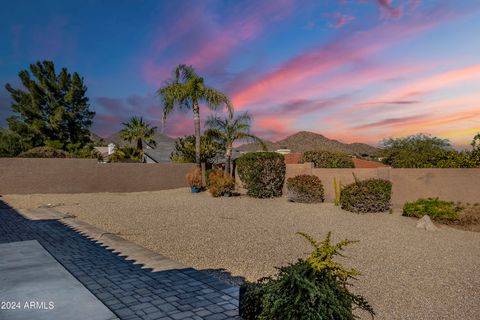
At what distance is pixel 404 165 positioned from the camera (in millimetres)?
19281

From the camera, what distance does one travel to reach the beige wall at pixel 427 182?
13.1 meters

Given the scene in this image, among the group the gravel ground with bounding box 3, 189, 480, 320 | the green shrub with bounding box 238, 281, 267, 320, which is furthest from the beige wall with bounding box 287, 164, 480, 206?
the green shrub with bounding box 238, 281, 267, 320

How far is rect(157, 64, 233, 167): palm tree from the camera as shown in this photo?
899 inches

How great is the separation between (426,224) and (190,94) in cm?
1657

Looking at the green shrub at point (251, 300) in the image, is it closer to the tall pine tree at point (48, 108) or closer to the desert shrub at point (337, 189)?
the desert shrub at point (337, 189)

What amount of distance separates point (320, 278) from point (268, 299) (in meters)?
0.52

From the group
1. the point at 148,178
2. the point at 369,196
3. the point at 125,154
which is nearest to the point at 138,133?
the point at 125,154

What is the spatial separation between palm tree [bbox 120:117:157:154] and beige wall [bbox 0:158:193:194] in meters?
21.0

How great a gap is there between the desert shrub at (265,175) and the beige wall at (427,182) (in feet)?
10.8

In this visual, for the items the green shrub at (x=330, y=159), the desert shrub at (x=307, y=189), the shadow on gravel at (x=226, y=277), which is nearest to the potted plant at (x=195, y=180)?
the desert shrub at (x=307, y=189)

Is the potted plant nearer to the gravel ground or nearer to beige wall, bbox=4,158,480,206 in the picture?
beige wall, bbox=4,158,480,206

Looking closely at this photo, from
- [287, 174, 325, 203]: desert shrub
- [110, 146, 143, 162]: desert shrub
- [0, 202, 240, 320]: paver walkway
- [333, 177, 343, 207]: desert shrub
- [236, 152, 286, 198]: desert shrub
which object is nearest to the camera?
[0, 202, 240, 320]: paver walkway

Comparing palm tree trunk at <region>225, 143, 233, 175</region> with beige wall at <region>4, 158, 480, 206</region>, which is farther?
palm tree trunk at <region>225, 143, 233, 175</region>

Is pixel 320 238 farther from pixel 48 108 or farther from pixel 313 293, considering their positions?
pixel 48 108
